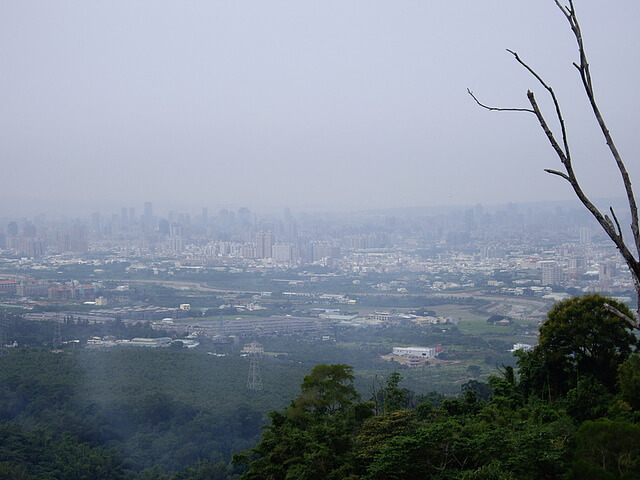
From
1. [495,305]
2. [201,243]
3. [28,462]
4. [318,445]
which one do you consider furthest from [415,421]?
[201,243]

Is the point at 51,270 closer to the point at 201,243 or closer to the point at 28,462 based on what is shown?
the point at 201,243

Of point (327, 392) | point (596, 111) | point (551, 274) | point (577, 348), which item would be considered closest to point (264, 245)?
point (551, 274)

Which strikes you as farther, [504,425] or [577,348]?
[577,348]

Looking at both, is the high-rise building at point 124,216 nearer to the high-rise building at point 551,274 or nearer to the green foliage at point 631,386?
the high-rise building at point 551,274

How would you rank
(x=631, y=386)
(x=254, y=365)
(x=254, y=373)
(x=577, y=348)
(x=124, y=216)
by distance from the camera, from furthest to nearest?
1. (x=124, y=216)
2. (x=254, y=365)
3. (x=254, y=373)
4. (x=577, y=348)
5. (x=631, y=386)

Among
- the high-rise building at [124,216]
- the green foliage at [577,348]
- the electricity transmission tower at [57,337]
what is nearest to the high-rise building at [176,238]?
the high-rise building at [124,216]

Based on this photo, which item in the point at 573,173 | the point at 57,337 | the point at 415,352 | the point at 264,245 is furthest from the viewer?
the point at 264,245

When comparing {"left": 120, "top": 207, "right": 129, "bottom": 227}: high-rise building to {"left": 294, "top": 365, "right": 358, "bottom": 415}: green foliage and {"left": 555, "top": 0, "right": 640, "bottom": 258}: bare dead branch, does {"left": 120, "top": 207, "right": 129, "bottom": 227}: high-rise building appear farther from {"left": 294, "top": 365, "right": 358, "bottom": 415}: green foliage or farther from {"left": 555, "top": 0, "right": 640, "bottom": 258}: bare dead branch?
{"left": 555, "top": 0, "right": 640, "bottom": 258}: bare dead branch

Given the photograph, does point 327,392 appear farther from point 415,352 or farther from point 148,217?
point 148,217
